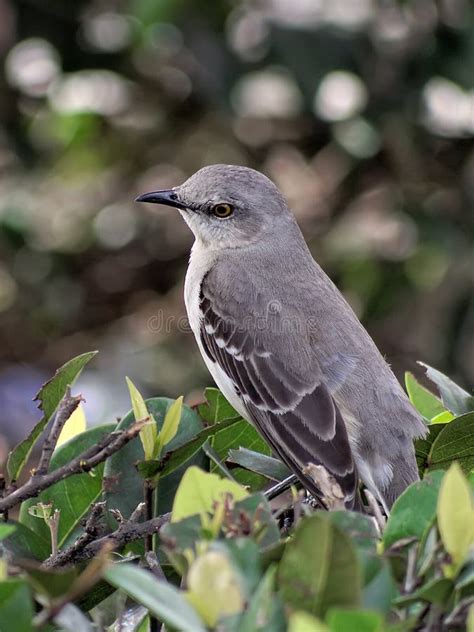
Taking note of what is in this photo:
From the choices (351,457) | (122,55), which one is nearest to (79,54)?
(122,55)

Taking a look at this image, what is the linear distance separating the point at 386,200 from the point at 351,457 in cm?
418

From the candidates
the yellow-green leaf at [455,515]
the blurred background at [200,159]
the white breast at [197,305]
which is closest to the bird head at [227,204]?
the white breast at [197,305]

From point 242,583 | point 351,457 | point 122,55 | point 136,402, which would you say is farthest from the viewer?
point 122,55

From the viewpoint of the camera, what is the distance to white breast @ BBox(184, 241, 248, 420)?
4.70 m

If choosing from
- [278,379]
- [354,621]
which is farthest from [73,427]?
[354,621]

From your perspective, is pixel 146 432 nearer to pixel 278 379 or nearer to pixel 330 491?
pixel 330 491

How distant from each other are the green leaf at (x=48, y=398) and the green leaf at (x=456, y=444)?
1.13 metres

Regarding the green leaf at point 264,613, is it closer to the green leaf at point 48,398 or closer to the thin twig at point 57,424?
the thin twig at point 57,424

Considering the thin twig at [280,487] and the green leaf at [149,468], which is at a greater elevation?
the green leaf at [149,468]

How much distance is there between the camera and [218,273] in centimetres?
508

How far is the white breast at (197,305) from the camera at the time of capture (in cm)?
470

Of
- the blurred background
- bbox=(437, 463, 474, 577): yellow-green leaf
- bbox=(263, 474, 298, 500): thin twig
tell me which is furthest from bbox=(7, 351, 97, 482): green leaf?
the blurred background

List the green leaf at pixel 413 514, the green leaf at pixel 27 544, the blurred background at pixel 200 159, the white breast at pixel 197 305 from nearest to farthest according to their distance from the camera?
the green leaf at pixel 413 514
the green leaf at pixel 27 544
the white breast at pixel 197 305
the blurred background at pixel 200 159

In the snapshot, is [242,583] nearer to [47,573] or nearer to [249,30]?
[47,573]
